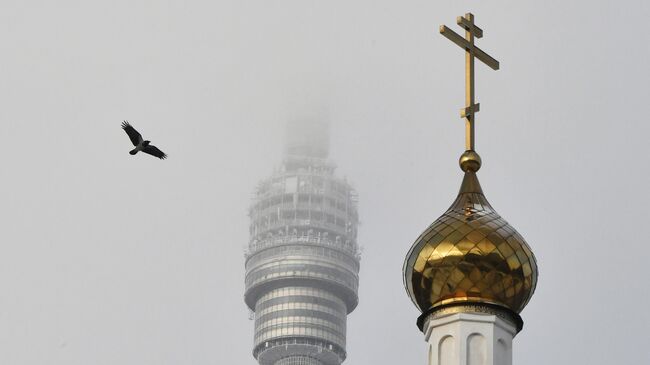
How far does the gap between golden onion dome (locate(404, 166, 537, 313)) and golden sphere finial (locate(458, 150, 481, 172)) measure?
27.6 inches

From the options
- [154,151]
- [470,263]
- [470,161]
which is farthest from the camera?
[154,151]

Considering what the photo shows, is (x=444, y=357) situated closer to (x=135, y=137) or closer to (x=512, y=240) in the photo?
(x=512, y=240)

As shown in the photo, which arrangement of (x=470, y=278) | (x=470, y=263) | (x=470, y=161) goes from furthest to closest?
(x=470, y=161) < (x=470, y=263) < (x=470, y=278)

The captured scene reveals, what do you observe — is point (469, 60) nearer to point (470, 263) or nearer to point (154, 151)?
point (470, 263)

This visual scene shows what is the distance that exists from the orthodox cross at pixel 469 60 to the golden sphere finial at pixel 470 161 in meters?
0.16

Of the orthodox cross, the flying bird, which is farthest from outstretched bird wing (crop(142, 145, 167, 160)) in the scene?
the orthodox cross

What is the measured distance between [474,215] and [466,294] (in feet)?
6.38

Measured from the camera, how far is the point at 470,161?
129ft

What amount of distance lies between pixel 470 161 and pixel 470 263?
2463 mm

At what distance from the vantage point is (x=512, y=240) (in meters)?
38.3

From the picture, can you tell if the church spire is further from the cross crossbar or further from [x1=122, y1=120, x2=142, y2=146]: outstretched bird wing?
[x1=122, y1=120, x2=142, y2=146]: outstretched bird wing

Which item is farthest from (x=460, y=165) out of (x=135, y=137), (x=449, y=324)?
(x=135, y=137)

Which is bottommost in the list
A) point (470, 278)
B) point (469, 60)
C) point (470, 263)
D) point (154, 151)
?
point (470, 278)

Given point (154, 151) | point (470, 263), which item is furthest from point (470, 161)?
point (154, 151)
